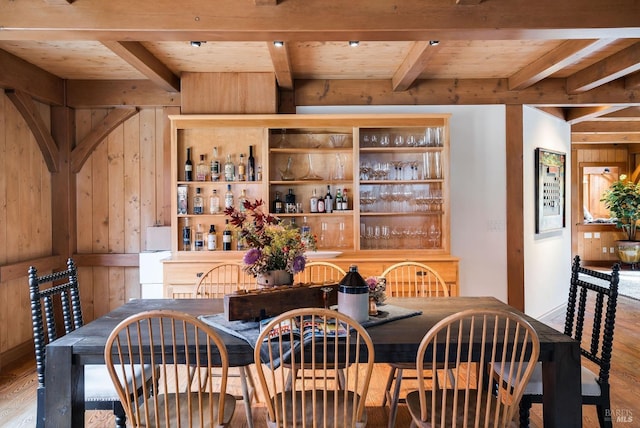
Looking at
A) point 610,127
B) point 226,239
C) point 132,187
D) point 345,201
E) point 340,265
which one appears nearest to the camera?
point 340,265

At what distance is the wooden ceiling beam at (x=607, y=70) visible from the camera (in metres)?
3.52

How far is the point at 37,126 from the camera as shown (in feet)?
13.0

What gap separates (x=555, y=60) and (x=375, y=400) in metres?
3.01

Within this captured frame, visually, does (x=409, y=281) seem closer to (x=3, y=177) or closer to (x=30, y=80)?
(x=3, y=177)

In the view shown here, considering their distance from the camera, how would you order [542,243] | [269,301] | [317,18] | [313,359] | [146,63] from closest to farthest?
[313,359]
[269,301]
[317,18]
[146,63]
[542,243]

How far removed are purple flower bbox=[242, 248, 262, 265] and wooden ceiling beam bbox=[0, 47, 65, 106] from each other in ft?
9.19

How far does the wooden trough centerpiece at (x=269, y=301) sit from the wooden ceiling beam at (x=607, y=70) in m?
3.24

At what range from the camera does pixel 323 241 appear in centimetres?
426

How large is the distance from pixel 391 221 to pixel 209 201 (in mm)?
1771

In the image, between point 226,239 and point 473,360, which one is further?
point 226,239

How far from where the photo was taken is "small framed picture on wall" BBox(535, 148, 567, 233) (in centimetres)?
468

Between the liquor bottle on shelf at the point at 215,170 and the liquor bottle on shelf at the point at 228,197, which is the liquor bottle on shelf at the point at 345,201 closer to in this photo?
the liquor bottle on shelf at the point at 228,197

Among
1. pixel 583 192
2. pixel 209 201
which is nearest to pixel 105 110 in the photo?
pixel 209 201

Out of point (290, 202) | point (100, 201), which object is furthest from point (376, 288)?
point (100, 201)
